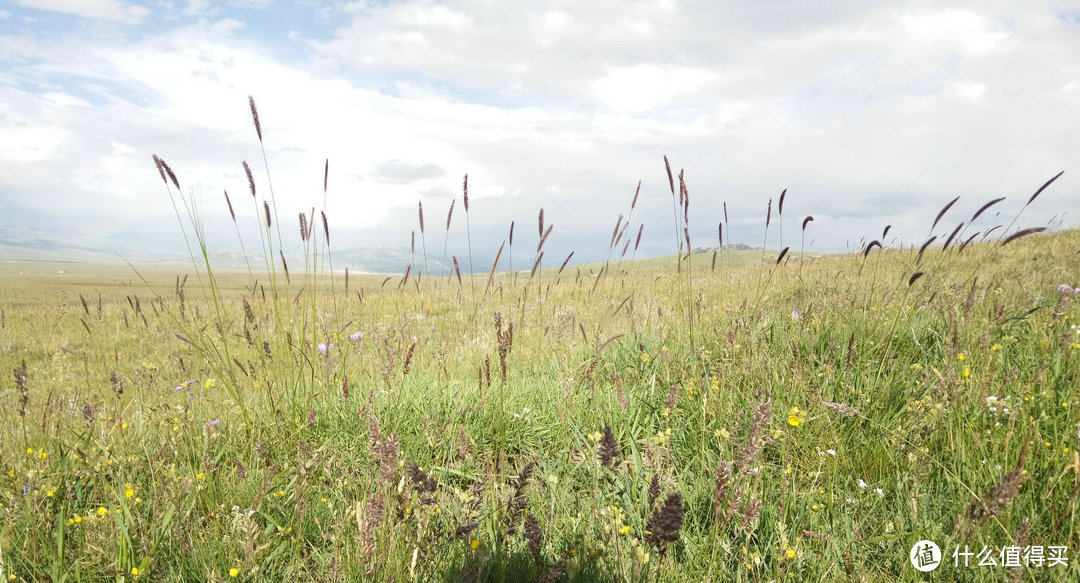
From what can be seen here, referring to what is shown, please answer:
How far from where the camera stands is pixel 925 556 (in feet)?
5.82

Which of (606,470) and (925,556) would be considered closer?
(606,470)

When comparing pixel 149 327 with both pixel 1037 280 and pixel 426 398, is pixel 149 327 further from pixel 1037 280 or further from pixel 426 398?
pixel 1037 280

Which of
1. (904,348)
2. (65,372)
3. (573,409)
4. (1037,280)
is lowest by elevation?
(65,372)

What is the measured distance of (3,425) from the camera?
312 cm

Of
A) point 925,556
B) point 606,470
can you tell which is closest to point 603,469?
point 606,470

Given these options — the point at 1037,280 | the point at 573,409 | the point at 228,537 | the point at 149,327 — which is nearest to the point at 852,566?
the point at 573,409

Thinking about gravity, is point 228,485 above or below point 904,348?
below

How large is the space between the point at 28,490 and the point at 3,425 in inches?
69.9

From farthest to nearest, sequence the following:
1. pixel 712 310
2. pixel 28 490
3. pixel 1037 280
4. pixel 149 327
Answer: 1. pixel 149 327
2. pixel 712 310
3. pixel 1037 280
4. pixel 28 490

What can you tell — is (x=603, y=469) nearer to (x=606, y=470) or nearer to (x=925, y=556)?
(x=606, y=470)

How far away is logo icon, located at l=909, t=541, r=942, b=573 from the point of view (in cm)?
172

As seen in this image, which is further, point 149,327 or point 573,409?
point 149,327

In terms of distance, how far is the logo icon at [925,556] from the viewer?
1.72 m

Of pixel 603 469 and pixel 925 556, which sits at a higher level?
pixel 603 469
